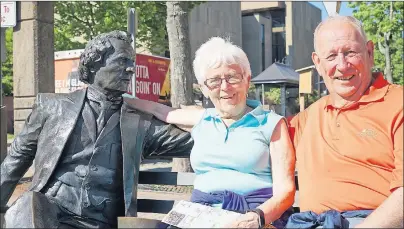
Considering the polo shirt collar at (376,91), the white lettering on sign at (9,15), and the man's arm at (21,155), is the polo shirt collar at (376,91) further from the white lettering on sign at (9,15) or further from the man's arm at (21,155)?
the white lettering on sign at (9,15)

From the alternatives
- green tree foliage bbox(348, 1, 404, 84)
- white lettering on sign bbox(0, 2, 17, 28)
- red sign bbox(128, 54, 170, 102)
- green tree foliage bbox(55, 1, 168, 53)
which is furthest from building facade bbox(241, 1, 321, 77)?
white lettering on sign bbox(0, 2, 17, 28)

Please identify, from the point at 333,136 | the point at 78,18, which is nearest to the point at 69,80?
the point at 78,18

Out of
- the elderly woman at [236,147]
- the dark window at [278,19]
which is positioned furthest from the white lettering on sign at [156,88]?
the dark window at [278,19]

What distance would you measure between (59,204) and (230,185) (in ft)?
2.90

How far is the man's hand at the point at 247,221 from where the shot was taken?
2508mm

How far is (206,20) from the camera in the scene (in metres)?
33.7

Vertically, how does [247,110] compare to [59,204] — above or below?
above

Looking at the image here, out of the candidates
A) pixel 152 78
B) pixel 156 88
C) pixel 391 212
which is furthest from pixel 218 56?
pixel 156 88

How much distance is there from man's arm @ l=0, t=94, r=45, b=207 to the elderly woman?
0.87m

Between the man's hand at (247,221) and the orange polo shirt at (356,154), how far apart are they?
0.99ft

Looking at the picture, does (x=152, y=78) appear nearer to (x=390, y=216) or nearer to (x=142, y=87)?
(x=142, y=87)

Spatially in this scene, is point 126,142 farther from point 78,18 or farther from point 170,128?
point 78,18

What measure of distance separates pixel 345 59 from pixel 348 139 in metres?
0.37

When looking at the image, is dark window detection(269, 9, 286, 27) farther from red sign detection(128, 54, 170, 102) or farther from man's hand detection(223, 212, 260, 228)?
man's hand detection(223, 212, 260, 228)
